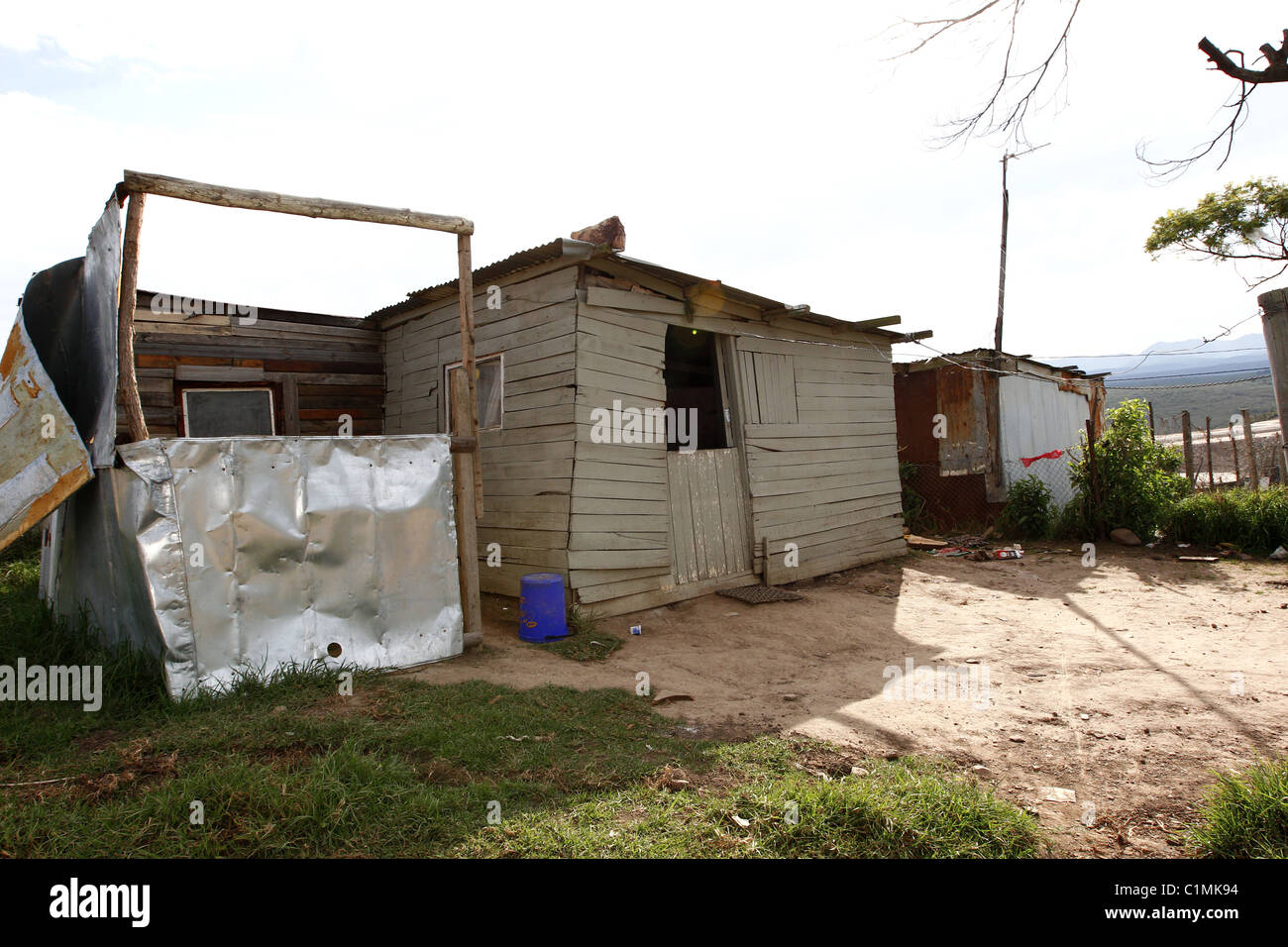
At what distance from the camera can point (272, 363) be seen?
9070mm

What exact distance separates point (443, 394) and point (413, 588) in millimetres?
3975

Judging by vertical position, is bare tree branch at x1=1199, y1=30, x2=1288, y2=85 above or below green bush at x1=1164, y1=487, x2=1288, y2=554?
above

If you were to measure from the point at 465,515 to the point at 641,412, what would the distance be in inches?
102

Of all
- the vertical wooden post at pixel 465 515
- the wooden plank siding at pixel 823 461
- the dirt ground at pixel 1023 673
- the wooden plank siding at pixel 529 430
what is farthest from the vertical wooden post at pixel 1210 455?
the vertical wooden post at pixel 465 515

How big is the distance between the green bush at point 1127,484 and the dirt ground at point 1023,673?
1.72m

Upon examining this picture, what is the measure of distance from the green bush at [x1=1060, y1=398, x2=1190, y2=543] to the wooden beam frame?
10.6m

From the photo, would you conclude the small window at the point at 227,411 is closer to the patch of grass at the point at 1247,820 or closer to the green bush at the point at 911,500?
the patch of grass at the point at 1247,820

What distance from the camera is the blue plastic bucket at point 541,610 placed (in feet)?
22.0

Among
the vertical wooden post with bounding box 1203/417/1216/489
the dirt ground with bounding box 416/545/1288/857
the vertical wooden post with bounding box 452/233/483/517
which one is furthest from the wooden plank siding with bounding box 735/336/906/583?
the vertical wooden post with bounding box 1203/417/1216/489

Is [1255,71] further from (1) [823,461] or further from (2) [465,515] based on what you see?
(1) [823,461]

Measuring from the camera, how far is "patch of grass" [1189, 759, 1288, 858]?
272cm

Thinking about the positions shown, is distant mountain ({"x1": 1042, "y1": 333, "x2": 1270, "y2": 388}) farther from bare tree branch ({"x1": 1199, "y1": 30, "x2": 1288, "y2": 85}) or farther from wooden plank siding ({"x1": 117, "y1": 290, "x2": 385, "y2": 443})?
wooden plank siding ({"x1": 117, "y1": 290, "x2": 385, "y2": 443})

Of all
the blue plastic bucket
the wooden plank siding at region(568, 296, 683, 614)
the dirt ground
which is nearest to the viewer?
the dirt ground

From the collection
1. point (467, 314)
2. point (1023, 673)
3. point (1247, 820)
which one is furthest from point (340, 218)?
point (1023, 673)
